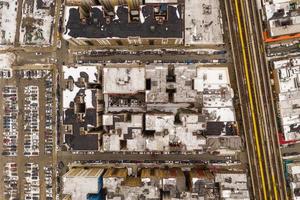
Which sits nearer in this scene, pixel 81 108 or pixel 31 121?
pixel 81 108

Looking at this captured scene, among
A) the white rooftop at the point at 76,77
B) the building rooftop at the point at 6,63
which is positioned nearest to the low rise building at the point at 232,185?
the white rooftop at the point at 76,77

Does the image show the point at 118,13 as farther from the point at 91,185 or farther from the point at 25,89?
the point at 91,185

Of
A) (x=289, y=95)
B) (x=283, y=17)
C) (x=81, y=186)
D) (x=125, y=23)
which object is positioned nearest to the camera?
(x=81, y=186)

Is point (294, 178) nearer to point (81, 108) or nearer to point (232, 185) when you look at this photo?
point (232, 185)

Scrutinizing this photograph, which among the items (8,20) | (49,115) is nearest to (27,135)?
(49,115)

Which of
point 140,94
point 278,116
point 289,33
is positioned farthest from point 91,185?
point 289,33

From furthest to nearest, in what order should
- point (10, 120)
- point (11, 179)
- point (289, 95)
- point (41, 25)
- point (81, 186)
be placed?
1. point (11, 179)
2. point (10, 120)
3. point (41, 25)
4. point (289, 95)
5. point (81, 186)
